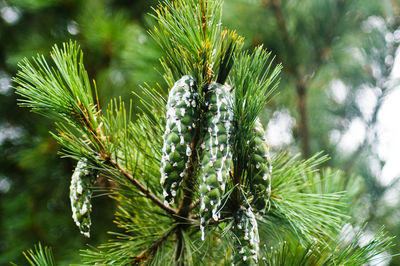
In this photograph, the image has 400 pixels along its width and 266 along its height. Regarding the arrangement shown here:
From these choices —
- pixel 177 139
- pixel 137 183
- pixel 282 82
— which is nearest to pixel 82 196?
pixel 137 183

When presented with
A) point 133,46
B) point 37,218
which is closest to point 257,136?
point 133,46

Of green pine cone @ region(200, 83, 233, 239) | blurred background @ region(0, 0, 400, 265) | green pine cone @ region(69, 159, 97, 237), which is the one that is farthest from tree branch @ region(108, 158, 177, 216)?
blurred background @ region(0, 0, 400, 265)

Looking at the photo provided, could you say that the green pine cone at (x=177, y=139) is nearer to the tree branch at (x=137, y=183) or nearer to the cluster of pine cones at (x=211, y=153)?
the cluster of pine cones at (x=211, y=153)

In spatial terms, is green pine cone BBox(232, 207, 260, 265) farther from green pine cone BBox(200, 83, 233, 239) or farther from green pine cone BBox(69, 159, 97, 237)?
green pine cone BBox(69, 159, 97, 237)

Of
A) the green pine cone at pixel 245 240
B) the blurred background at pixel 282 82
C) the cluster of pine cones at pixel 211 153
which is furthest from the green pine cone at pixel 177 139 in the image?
the blurred background at pixel 282 82

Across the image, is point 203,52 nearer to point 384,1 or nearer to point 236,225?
point 236,225
